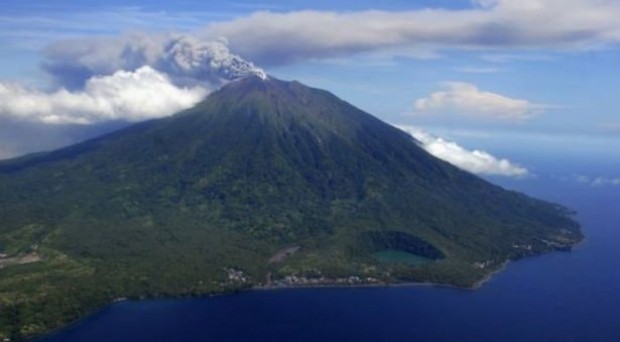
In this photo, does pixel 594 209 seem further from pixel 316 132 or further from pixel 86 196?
pixel 86 196

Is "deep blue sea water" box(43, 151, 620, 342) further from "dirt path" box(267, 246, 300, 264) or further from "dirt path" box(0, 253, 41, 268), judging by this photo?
"dirt path" box(0, 253, 41, 268)

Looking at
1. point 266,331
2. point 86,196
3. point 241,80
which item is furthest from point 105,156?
→ point 266,331

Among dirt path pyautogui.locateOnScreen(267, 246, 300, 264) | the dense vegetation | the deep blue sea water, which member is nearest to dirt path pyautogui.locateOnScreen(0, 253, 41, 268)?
the dense vegetation

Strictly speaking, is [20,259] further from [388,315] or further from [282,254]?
[388,315]

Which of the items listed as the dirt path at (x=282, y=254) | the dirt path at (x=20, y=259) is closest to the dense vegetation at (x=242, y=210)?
the dirt path at (x=282, y=254)

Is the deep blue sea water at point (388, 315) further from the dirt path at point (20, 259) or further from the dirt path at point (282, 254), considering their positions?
the dirt path at point (20, 259)

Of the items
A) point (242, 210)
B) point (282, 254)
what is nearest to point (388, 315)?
point (282, 254)
